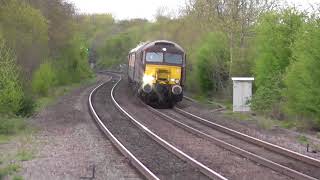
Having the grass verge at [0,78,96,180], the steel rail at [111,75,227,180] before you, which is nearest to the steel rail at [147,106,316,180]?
the steel rail at [111,75,227,180]

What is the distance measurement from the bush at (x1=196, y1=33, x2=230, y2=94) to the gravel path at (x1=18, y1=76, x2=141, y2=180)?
14258 mm

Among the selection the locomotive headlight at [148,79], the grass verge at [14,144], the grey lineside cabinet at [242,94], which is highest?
the locomotive headlight at [148,79]

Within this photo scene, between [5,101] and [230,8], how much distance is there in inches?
733

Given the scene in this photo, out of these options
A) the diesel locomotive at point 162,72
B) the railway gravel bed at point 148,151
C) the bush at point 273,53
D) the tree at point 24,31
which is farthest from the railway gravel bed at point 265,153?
the tree at point 24,31

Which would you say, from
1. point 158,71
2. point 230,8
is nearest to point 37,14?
point 158,71

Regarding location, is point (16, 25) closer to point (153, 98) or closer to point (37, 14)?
point (37, 14)

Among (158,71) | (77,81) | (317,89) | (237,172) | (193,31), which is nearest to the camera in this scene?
(237,172)

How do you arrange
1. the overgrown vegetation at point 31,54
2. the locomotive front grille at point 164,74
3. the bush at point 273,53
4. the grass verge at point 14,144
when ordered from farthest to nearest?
the locomotive front grille at point 164,74, the bush at point 273,53, the overgrown vegetation at point 31,54, the grass verge at point 14,144

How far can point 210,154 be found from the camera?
13.8 meters

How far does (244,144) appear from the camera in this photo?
51.3 ft

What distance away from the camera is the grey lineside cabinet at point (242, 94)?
2564 cm

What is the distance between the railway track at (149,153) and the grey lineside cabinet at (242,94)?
20.0 ft

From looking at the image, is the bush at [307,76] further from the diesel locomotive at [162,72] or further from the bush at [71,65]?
the bush at [71,65]

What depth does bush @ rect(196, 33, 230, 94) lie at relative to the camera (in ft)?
114
